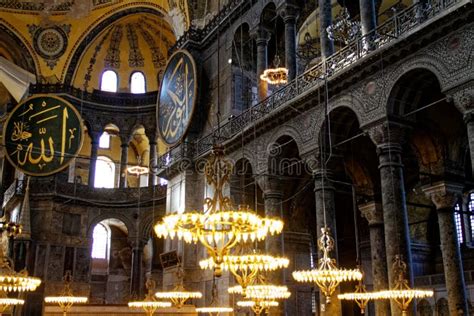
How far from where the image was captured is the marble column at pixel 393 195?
8.37m

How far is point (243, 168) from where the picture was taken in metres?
12.9

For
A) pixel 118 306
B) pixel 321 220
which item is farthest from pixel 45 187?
pixel 321 220

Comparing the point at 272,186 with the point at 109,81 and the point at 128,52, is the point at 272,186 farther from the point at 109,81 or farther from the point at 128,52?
the point at 128,52

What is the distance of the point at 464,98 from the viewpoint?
764 cm

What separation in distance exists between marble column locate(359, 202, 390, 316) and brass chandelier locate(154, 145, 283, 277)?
4398mm

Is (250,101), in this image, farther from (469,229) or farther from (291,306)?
(469,229)

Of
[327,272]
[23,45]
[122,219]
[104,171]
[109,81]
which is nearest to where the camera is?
[327,272]

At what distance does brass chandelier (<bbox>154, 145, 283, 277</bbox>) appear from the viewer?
646 centimetres

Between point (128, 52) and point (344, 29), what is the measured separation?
11.3m

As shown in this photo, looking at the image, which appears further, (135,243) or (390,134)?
(135,243)

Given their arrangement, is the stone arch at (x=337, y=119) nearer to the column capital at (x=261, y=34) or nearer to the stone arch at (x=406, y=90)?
the stone arch at (x=406, y=90)

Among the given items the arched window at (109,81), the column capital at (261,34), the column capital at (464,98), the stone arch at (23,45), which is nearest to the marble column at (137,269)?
the arched window at (109,81)

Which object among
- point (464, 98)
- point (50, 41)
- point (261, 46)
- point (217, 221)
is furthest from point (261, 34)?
point (50, 41)

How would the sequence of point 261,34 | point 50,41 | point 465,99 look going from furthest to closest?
point 50,41, point 261,34, point 465,99
